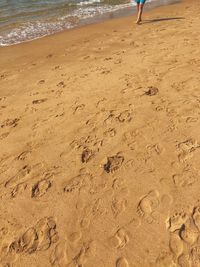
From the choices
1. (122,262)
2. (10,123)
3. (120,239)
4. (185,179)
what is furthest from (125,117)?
(122,262)

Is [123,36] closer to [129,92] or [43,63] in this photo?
[43,63]

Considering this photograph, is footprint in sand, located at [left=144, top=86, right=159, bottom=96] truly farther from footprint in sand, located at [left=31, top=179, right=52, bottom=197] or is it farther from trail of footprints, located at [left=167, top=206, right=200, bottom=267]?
trail of footprints, located at [left=167, top=206, right=200, bottom=267]

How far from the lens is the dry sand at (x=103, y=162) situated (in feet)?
10.7

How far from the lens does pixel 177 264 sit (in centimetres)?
301

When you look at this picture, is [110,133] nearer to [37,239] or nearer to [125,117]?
[125,117]

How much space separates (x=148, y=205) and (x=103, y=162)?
3.08 ft

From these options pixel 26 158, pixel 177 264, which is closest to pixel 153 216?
pixel 177 264

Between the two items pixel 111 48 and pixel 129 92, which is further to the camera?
pixel 111 48

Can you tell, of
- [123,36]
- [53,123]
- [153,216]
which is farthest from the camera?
[123,36]

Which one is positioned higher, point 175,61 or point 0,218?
point 175,61

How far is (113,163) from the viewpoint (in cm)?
425

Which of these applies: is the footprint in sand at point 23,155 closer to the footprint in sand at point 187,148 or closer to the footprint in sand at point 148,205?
the footprint in sand at point 148,205

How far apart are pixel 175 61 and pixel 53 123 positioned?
3.09 meters

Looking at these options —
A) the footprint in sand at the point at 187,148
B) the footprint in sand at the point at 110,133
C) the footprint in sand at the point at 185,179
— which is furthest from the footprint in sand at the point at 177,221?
the footprint in sand at the point at 110,133
